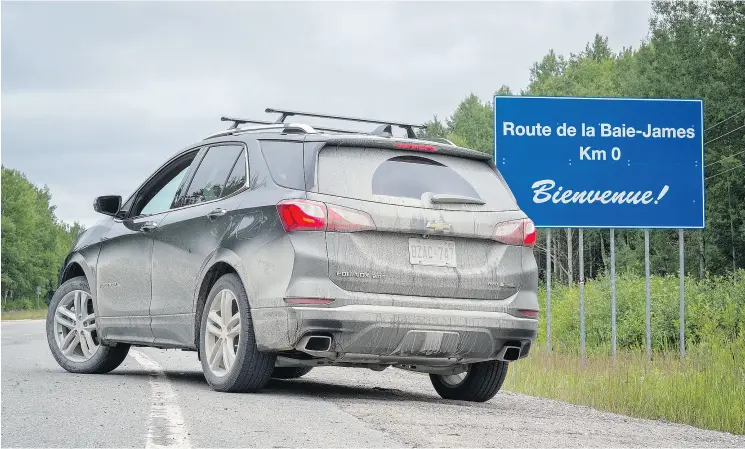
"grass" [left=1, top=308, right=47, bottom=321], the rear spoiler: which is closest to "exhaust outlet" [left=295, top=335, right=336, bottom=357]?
the rear spoiler

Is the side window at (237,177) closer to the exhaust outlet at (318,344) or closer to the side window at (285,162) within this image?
the side window at (285,162)

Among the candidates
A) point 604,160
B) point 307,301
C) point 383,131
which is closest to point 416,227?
point 307,301

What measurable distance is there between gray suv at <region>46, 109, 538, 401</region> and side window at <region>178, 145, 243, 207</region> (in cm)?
2

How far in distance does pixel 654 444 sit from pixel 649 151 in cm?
1001

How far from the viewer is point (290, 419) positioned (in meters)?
6.61

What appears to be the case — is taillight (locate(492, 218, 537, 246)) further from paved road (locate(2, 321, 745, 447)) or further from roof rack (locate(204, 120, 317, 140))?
roof rack (locate(204, 120, 317, 140))

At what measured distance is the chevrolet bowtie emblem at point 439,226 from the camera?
7746 mm

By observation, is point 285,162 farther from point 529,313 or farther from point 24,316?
point 24,316

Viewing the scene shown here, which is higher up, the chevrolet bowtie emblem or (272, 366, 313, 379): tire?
the chevrolet bowtie emblem

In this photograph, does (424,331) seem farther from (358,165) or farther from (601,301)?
(601,301)

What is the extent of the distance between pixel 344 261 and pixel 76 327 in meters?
3.79

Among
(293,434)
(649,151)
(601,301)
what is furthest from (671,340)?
(293,434)

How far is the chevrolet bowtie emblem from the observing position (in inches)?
305

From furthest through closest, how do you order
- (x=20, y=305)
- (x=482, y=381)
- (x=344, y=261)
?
1. (x=20, y=305)
2. (x=482, y=381)
3. (x=344, y=261)
